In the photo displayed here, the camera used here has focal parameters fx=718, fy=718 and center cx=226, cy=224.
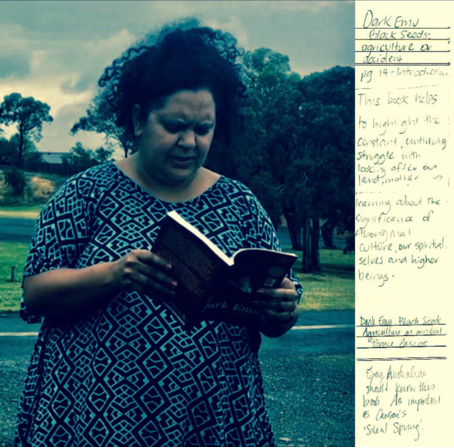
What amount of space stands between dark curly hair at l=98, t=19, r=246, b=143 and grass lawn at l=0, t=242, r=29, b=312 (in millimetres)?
2110

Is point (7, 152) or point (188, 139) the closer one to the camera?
point (188, 139)

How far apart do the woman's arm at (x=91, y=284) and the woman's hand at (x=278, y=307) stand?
190 millimetres

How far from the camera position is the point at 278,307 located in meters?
1.28

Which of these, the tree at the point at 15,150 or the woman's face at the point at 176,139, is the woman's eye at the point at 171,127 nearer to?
the woman's face at the point at 176,139

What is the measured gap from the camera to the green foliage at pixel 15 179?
3.15 m

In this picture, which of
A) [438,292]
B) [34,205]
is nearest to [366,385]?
[438,292]

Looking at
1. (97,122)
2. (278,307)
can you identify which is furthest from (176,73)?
(97,122)

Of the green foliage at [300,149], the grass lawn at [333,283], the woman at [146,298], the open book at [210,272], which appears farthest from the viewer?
the grass lawn at [333,283]

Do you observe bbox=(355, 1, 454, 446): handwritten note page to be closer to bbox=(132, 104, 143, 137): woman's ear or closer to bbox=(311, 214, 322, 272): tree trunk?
bbox=(311, 214, 322, 272): tree trunk

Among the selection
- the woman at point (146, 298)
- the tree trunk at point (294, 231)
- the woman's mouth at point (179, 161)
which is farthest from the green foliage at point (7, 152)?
the woman's mouth at point (179, 161)

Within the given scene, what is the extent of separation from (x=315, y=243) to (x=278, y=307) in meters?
3.14

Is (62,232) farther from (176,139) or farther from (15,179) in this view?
(15,179)

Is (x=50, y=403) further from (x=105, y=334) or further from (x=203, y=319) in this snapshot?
(x=203, y=319)

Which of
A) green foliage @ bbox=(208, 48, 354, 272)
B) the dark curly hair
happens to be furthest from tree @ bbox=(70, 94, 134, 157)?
the dark curly hair
